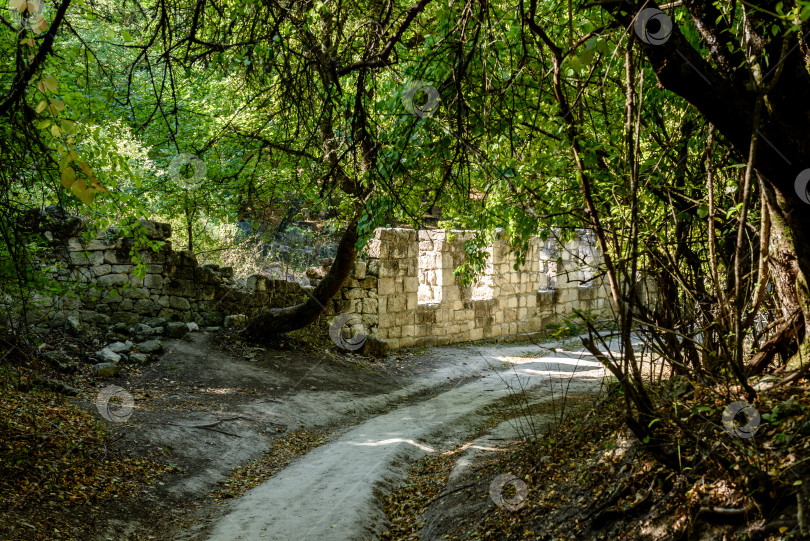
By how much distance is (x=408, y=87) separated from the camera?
4.57 meters

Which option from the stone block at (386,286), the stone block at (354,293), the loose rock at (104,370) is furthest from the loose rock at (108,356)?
the stone block at (386,286)

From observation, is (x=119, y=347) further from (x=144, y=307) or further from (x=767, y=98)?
(x=767, y=98)

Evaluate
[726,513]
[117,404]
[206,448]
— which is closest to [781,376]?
[726,513]

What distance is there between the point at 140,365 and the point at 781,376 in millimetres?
7603

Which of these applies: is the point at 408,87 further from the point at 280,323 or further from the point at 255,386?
the point at 280,323
